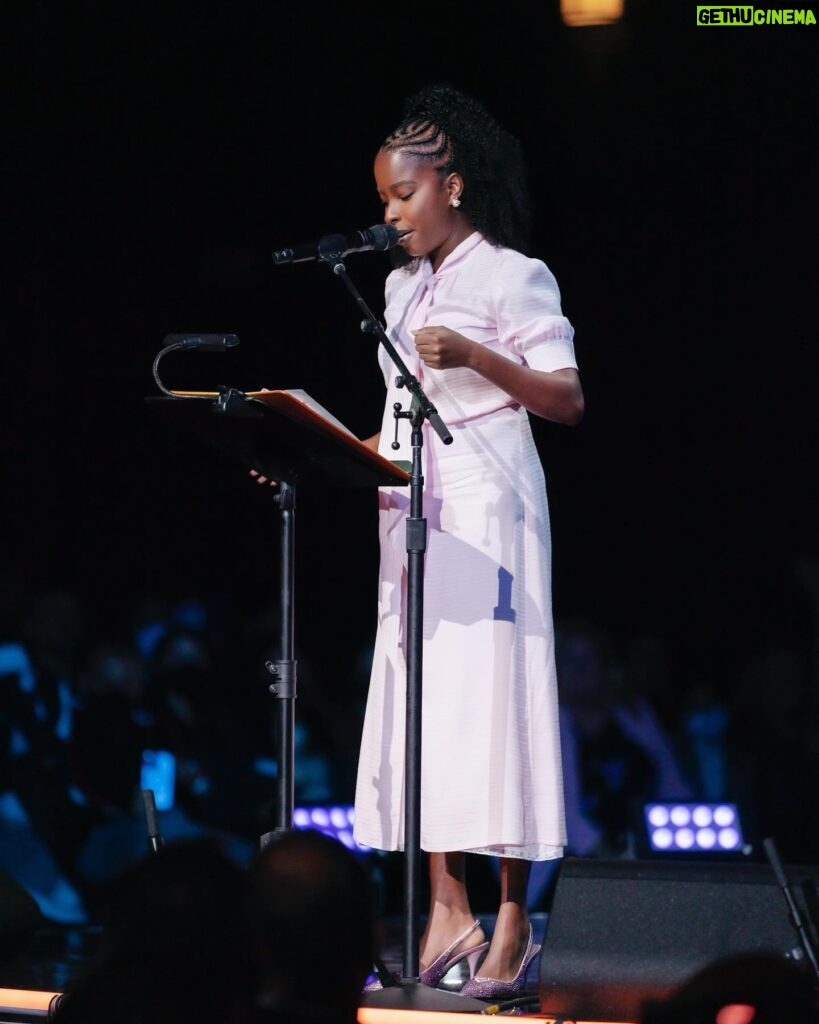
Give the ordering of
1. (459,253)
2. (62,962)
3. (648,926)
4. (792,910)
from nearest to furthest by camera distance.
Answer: (792,910), (648,926), (459,253), (62,962)

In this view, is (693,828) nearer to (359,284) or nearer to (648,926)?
(359,284)

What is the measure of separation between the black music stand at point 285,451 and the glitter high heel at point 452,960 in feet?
1.42

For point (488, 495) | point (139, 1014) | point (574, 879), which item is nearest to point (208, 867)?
point (139, 1014)

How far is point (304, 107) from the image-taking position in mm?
5695

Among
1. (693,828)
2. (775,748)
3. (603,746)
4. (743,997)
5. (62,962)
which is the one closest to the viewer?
(743,997)

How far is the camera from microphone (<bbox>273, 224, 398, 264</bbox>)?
2.89 meters

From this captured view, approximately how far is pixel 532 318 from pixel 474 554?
53 centimetres

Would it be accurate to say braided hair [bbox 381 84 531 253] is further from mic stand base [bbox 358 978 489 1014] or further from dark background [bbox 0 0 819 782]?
dark background [bbox 0 0 819 782]

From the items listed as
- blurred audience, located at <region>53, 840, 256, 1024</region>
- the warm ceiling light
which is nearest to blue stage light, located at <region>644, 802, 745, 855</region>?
the warm ceiling light

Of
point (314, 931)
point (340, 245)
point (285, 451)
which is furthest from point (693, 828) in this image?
point (314, 931)

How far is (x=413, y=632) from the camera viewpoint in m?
2.87

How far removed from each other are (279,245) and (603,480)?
164cm

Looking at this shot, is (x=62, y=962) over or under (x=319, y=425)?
under

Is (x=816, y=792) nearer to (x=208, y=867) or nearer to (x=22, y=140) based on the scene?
Answer: (x=22, y=140)
